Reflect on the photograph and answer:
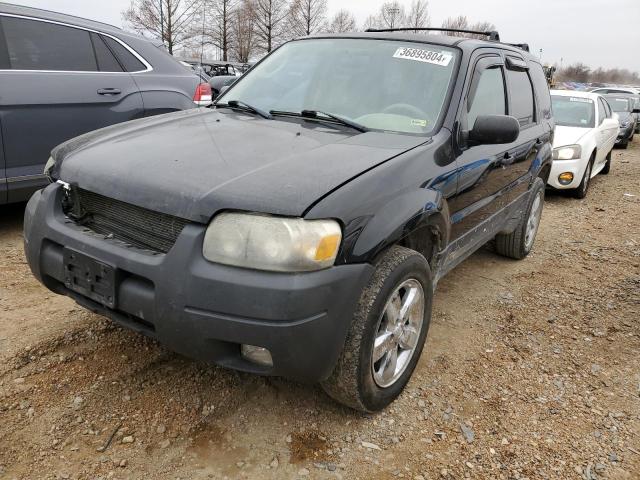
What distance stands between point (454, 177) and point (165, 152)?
1.46m

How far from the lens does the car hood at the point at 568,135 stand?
7.41 meters

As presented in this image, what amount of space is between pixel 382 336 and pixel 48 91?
3502 millimetres

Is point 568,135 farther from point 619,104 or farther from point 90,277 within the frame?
point 619,104

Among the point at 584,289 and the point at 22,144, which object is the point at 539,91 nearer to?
the point at 584,289

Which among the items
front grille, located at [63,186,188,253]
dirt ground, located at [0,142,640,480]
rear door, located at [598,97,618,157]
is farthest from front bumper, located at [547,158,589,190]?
front grille, located at [63,186,188,253]

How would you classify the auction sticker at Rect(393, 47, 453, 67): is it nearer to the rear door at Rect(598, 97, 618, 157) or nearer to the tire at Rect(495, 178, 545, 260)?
the tire at Rect(495, 178, 545, 260)

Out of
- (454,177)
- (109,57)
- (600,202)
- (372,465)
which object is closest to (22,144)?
(109,57)

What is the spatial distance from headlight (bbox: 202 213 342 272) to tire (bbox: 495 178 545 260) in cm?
310

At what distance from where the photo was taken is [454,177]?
276cm

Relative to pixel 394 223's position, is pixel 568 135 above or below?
below

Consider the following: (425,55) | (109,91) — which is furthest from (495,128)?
(109,91)

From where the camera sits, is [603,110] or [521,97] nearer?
[521,97]

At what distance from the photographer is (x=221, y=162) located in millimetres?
2195

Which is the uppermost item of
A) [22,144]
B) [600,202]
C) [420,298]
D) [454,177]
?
[454,177]
